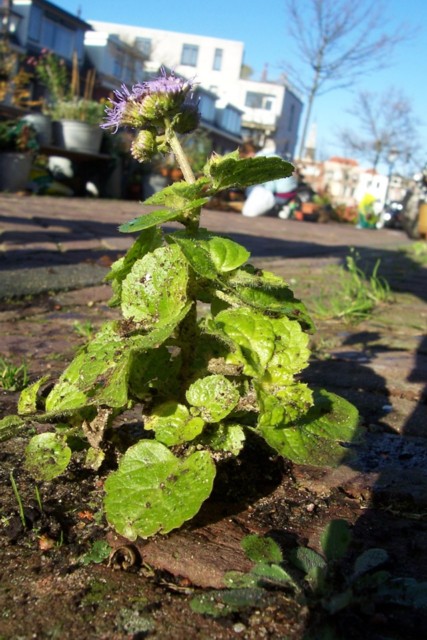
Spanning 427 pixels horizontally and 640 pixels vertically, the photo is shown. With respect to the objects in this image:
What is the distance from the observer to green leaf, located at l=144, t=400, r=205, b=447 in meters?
1.05

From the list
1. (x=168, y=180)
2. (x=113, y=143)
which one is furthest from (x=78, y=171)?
(x=168, y=180)

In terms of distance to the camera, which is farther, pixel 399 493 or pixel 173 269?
pixel 399 493

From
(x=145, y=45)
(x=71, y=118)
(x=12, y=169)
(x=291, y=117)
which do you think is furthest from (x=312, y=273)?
(x=291, y=117)

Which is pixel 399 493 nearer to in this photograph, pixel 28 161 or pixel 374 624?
pixel 374 624


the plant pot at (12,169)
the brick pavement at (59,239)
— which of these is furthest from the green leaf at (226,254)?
the plant pot at (12,169)

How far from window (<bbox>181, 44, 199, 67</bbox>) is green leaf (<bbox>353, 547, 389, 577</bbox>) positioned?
6160 cm

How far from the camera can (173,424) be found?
1.08 meters

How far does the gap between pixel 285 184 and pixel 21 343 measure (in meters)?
15.9

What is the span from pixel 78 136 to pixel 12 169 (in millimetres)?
2191

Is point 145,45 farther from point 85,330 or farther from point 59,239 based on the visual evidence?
point 85,330

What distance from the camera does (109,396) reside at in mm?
977

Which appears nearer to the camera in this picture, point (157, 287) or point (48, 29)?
point (157, 287)

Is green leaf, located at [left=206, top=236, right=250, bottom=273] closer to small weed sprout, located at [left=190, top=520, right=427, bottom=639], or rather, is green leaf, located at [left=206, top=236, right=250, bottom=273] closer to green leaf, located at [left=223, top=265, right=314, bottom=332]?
green leaf, located at [left=223, top=265, right=314, bottom=332]

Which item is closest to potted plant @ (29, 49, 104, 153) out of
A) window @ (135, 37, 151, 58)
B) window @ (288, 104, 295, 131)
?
window @ (135, 37, 151, 58)
